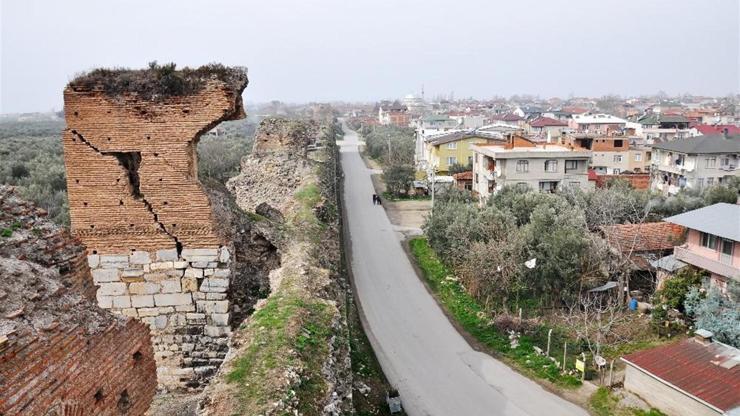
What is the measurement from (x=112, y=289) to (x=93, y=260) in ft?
1.82

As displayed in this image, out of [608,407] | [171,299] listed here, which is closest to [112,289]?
[171,299]

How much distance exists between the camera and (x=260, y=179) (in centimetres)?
2166

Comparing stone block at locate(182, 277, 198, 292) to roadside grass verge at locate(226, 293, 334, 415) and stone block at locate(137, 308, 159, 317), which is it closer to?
stone block at locate(137, 308, 159, 317)

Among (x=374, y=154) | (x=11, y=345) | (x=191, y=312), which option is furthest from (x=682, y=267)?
(x=374, y=154)

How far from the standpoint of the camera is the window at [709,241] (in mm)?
19547

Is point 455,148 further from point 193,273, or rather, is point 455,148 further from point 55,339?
point 55,339

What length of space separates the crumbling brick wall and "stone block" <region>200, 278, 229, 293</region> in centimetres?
117

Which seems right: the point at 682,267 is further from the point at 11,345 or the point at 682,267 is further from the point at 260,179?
the point at 11,345

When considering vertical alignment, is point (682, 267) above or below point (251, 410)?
below

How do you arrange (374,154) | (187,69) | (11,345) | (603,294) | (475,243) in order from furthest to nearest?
(374,154), (475,243), (603,294), (187,69), (11,345)

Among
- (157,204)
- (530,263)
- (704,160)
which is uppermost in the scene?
(157,204)

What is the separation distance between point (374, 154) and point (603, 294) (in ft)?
157

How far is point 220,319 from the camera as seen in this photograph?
9188 mm

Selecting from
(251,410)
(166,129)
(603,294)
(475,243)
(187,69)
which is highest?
(187,69)
